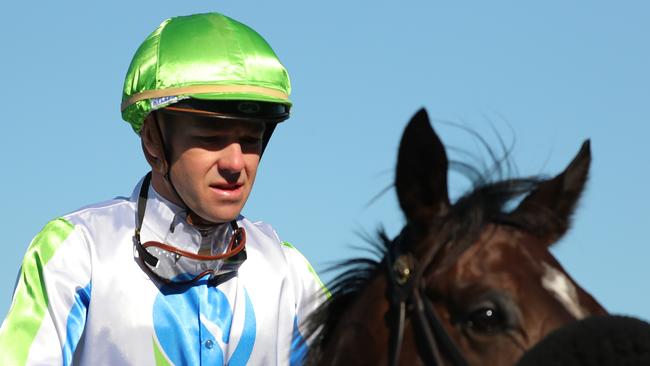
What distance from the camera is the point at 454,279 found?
360cm

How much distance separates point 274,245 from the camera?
548 centimetres

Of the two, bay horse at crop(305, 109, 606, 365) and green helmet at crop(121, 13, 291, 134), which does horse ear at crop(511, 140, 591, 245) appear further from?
green helmet at crop(121, 13, 291, 134)

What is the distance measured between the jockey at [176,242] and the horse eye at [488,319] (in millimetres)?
1566

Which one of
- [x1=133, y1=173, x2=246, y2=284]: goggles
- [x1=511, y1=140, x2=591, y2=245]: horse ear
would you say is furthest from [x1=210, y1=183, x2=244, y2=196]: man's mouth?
[x1=511, y1=140, x2=591, y2=245]: horse ear

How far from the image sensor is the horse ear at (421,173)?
3.68 m

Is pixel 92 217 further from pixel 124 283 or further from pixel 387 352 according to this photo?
pixel 387 352

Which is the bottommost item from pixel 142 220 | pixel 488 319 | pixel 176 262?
pixel 176 262

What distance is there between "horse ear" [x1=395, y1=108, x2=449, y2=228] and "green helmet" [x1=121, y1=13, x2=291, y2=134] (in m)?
1.21

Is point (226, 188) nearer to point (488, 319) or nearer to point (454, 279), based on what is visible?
point (454, 279)

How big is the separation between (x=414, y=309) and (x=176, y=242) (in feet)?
5.32

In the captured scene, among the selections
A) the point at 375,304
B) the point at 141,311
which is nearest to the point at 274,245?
the point at 141,311

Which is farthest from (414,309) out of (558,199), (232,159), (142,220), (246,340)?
(142,220)

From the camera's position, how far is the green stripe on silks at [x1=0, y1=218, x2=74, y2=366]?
452 cm

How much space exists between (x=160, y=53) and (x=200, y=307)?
1.10m
